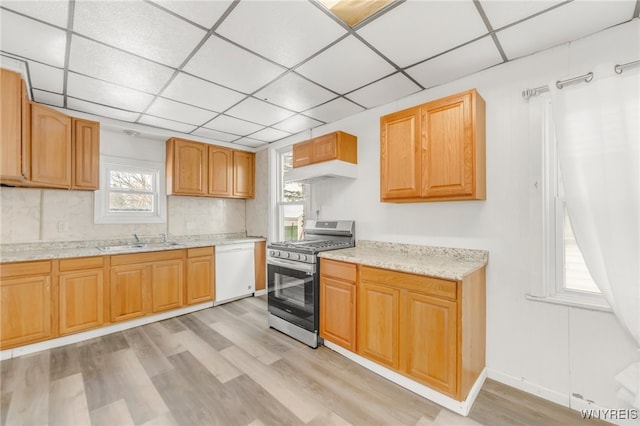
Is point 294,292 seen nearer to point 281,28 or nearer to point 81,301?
point 81,301

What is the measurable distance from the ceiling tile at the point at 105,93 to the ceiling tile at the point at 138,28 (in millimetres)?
771

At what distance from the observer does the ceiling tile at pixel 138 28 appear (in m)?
1.61

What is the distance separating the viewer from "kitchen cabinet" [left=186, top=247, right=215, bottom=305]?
3.66 m

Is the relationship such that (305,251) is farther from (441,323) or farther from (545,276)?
(545,276)

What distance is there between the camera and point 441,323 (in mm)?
1880

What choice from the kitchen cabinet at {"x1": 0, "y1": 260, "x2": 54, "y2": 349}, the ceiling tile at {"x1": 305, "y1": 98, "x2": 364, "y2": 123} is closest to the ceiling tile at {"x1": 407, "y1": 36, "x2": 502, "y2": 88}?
the ceiling tile at {"x1": 305, "y1": 98, "x2": 364, "y2": 123}

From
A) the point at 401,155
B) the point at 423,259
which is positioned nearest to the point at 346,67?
the point at 401,155

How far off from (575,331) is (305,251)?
7.02 ft

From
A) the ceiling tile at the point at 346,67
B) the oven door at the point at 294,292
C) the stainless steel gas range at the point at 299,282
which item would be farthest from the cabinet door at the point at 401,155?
the oven door at the point at 294,292

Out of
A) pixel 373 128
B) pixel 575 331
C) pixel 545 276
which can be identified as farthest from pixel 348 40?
pixel 575 331

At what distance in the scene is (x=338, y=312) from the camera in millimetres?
2572

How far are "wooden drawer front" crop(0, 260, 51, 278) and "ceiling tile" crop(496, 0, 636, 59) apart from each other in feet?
14.0

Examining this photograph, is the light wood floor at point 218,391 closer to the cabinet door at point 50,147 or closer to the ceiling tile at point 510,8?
the cabinet door at point 50,147

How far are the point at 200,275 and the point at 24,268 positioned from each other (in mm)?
1668
